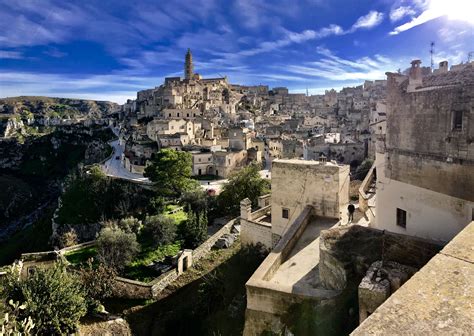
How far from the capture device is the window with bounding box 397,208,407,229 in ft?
34.5

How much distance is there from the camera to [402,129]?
10.3 m

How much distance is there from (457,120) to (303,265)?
5.57m

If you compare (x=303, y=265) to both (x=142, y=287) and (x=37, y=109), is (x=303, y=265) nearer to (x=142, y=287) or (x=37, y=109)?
(x=142, y=287)

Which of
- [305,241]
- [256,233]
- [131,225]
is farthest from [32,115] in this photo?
[305,241]

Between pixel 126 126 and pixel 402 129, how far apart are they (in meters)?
74.7

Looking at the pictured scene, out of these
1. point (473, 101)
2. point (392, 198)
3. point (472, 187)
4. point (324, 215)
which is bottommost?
point (324, 215)

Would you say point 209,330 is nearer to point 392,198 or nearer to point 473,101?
point 392,198

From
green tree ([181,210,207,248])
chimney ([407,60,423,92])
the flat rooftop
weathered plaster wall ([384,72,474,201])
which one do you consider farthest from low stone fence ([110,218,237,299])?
chimney ([407,60,423,92])

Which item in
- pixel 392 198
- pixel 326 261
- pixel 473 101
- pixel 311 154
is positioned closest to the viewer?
pixel 473 101

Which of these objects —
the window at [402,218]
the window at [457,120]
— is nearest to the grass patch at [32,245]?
the window at [402,218]

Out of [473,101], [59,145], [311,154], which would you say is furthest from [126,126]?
[473,101]

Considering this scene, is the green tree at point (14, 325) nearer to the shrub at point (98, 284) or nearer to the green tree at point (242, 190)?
the shrub at point (98, 284)

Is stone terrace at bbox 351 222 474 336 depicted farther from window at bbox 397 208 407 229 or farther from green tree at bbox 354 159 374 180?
green tree at bbox 354 159 374 180

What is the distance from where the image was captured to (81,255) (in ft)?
83.1
